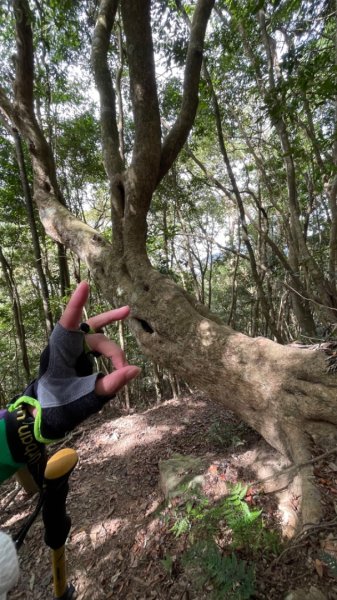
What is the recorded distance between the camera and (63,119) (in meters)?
7.34

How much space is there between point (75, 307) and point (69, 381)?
332mm

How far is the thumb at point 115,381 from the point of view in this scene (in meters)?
Answer: 1.21

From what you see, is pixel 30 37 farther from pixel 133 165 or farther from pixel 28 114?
pixel 133 165

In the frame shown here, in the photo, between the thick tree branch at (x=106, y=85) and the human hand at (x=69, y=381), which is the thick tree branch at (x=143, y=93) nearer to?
the thick tree branch at (x=106, y=85)

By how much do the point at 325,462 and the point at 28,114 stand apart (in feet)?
17.6

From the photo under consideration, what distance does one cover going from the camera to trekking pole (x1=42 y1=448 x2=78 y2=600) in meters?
1.50

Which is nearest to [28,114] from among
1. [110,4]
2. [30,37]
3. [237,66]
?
[30,37]

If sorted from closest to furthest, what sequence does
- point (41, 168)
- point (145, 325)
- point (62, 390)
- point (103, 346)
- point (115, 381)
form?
point (115, 381), point (62, 390), point (103, 346), point (145, 325), point (41, 168)

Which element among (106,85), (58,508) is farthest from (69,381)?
(106,85)

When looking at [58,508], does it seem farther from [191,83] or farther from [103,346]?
[191,83]

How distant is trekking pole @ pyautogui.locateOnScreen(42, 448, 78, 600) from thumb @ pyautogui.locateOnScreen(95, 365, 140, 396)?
55cm

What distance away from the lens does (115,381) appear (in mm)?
1212

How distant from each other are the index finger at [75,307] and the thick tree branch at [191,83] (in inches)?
111

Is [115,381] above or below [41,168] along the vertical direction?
below
